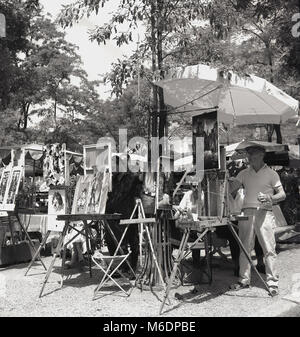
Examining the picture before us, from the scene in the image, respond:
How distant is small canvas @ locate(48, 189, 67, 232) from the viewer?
7166 millimetres

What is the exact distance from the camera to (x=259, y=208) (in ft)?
19.8

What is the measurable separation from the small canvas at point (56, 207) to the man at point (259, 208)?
8.79 feet

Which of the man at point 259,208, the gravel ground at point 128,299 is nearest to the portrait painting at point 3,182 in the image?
the gravel ground at point 128,299

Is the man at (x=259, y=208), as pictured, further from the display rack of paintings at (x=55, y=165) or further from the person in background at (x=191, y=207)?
the display rack of paintings at (x=55, y=165)

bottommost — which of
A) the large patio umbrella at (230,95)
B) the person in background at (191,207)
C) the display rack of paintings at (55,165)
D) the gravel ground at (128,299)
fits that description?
the gravel ground at (128,299)

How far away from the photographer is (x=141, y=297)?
5930 mm

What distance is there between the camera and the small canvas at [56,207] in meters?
7.17

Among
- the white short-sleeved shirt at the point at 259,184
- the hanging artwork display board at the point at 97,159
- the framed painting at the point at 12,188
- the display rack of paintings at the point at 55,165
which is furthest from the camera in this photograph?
the framed painting at the point at 12,188

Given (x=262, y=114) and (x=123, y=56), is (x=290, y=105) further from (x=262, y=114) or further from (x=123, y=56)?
(x=123, y=56)

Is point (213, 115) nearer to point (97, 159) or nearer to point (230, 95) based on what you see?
point (97, 159)

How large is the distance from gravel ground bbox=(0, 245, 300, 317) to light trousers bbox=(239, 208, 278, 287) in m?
0.23

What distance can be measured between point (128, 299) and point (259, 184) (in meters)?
2.29

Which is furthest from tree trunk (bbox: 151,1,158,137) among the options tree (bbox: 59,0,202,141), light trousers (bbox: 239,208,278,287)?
light trousers (bbox: 239,208,278,287)

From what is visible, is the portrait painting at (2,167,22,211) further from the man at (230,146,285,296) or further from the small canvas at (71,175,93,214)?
the man at (230,146,285,296)
